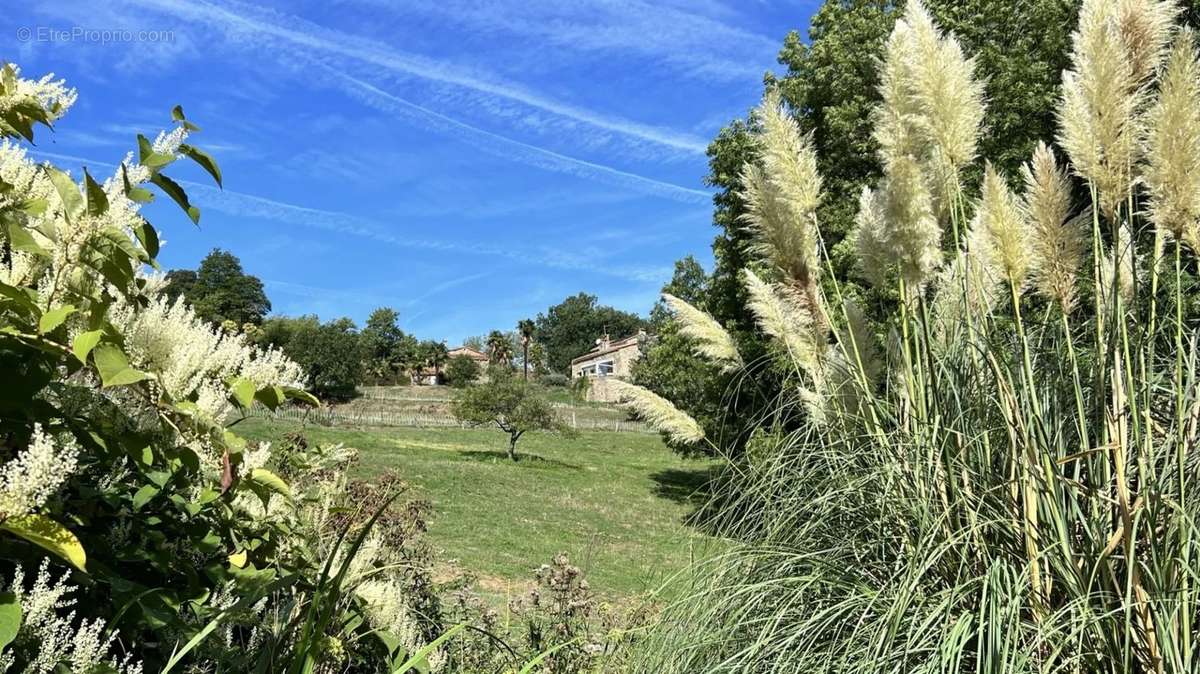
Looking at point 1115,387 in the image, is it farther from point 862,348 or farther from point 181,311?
point 181,311

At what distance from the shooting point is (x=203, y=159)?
5.55 ft

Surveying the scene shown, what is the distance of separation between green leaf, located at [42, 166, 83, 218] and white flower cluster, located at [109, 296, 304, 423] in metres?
0.32

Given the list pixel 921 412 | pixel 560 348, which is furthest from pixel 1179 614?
pixel 560 348

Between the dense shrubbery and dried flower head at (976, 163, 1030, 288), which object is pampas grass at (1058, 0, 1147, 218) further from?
the dense shrubbery

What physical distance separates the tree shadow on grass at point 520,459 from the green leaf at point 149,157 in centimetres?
2629

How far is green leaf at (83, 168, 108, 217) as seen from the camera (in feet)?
4.71

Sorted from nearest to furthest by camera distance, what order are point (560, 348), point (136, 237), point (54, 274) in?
point (54, 274) < point (136, 237) < point (560, 348)

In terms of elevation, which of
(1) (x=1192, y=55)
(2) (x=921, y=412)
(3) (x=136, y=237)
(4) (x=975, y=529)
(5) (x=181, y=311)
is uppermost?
(1) (x=1192, y=55)

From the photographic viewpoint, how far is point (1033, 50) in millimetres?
14695

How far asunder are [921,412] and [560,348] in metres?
101

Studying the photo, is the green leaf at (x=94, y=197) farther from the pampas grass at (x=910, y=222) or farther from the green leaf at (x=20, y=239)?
the pampas grass at (x=910, y=222)

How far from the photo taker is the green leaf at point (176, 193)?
5.34 feet

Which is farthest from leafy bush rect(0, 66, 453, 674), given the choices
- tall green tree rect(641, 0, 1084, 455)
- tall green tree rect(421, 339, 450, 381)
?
tall green tree rect(421, 339, 450, 381)

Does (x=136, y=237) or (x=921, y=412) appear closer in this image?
(x=136, y=237)
